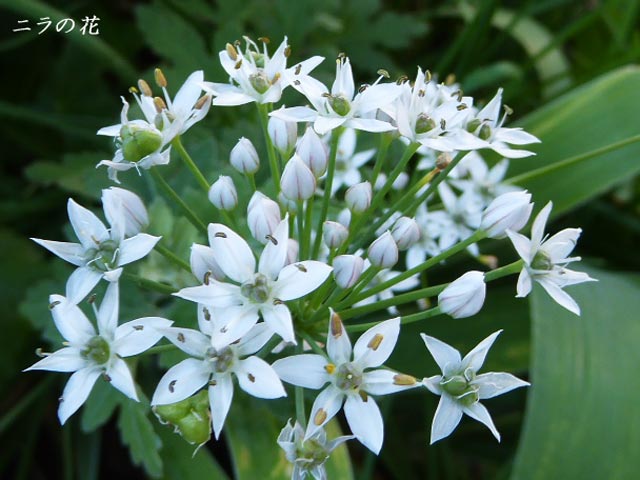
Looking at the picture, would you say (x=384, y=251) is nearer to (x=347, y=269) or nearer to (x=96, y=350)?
(x=347, y=269)

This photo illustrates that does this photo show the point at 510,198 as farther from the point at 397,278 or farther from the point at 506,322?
the point at 506,322

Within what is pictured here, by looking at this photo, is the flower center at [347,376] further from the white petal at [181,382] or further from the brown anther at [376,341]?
the white petal at [181,382]

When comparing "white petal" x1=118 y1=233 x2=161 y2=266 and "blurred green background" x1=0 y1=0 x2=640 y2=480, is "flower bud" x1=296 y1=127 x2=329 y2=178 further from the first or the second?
"blurred green background" x1=0 y1=0 x2=640 y2=480

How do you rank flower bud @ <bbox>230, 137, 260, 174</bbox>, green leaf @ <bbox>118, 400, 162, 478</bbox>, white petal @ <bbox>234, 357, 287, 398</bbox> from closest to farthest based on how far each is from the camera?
white petal @ <bbox>234, 357, 287, 398</bbox> < flower bud @ <bbox>230, 137, 260, 174</bbox> < green leaf @ <bbox>118, 400, 162, 478</bbox>

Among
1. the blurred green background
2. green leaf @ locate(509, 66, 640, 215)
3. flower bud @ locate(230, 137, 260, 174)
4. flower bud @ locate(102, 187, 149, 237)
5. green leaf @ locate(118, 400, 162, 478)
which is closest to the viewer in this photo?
flower bud @ locate(102, 187, 149, 237)

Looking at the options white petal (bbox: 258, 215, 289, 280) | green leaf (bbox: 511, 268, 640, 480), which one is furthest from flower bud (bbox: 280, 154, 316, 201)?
green leaf (bbox: 511, 268, 640, 480)

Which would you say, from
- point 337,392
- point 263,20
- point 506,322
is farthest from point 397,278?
point 263,20
